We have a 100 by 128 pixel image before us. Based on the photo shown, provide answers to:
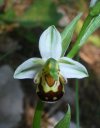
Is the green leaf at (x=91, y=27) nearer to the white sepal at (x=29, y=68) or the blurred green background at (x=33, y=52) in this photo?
the white sepal at (x=29, y=68)

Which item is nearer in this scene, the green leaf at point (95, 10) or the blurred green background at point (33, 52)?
the green leaf at point (95, 10)

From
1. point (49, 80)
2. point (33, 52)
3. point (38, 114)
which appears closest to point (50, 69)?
point (49, 80)

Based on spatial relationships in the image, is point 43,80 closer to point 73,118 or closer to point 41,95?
point 41,95

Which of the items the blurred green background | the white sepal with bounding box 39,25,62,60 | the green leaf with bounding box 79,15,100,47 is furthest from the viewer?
the blurred green background

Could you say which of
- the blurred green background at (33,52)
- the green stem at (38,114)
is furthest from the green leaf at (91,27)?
the blurred green background at (33,52)

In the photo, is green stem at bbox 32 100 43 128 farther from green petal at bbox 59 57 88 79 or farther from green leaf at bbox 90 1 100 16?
green leaf at bbox 90 1 100 16

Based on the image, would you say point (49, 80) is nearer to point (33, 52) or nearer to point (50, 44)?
point (50, 44)

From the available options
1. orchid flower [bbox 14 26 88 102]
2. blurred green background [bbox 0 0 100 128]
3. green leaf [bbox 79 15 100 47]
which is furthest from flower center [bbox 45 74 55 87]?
blurred green background [bbox 0 0 100 128]

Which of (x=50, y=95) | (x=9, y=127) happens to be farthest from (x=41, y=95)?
(x=9, y=127)

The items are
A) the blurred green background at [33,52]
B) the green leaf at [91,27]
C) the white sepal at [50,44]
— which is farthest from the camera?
the blurred green background at [33,52]
